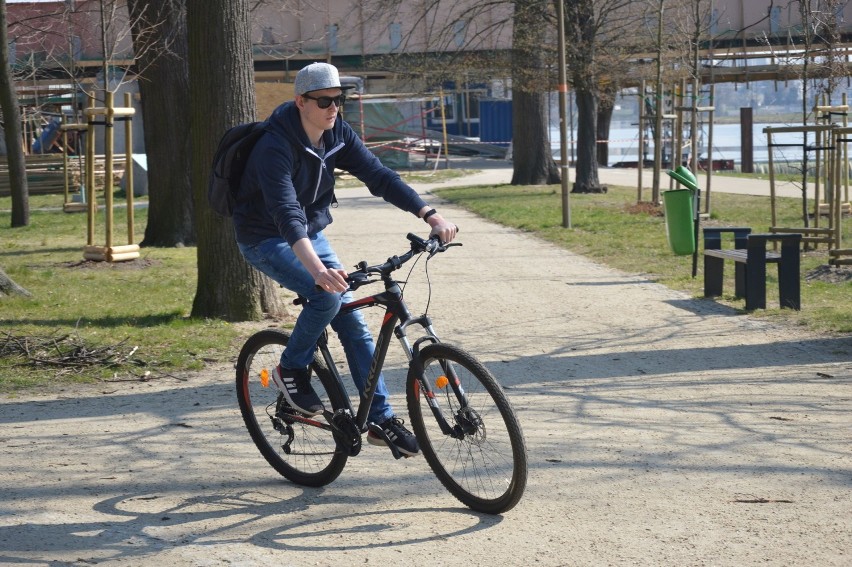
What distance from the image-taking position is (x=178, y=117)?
15164mm

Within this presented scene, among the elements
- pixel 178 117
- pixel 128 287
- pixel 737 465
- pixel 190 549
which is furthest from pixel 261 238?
pixel 178 117

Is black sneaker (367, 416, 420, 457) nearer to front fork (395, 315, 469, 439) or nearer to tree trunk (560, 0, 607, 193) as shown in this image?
front fork (395, 315, 469, 439)

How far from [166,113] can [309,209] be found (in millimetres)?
10745

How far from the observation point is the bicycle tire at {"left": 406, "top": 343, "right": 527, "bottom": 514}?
14.5 feet

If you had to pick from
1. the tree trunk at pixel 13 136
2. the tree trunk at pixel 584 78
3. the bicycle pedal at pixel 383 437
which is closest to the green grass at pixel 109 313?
the bicycle pedal at pixel 383 437

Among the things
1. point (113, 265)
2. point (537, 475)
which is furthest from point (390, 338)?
point (113, 265)

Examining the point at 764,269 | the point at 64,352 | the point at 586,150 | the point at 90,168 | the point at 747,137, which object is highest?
A: the point at 747,137

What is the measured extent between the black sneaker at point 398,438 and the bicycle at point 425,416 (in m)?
0.03

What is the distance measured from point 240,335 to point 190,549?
4.65 m

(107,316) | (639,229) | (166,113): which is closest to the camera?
(107,316)

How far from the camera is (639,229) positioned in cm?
1712

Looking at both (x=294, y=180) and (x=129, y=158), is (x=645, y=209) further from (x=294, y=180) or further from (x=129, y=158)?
(x=294, y=180)

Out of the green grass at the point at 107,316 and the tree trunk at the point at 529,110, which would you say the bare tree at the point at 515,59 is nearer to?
the tree trunk at the point at 529,110

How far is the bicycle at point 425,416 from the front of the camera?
4.47m
